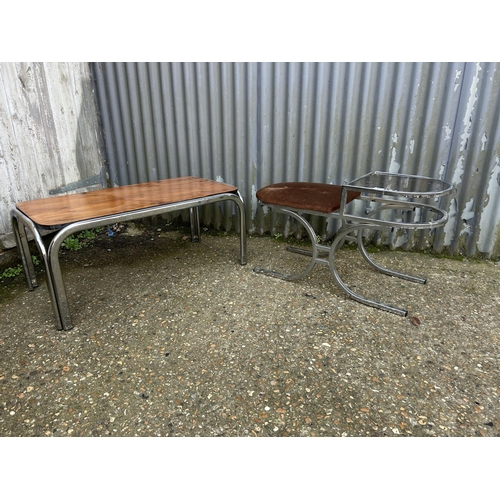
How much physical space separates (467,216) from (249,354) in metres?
2.24

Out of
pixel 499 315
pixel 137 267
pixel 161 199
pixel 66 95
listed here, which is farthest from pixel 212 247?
pixel 499 315

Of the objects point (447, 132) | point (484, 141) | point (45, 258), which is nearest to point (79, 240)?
point (45, 258)

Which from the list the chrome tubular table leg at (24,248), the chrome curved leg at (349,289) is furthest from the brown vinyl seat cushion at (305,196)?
the chrome tubular table leg at (24,248)

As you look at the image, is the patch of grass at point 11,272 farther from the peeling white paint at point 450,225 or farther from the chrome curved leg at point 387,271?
the peeling white paint at point 450,225

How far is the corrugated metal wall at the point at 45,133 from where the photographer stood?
10.1ft

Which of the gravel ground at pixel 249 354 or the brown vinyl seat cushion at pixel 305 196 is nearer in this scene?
the gravel ground at pixel 249 354

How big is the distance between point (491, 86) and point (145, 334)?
300 cm

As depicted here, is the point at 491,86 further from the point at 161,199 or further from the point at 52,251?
the point at 52,251

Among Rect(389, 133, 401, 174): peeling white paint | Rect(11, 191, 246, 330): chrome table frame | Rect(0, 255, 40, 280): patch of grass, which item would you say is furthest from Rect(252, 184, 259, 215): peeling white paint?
Rect(0, 255, 40, 280): patch of grass

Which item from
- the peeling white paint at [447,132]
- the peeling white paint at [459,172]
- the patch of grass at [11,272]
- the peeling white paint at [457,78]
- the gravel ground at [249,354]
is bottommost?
the gravel ground at [249,354]

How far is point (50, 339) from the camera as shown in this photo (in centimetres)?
231

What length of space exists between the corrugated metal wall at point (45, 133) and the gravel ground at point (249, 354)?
835 millimetres

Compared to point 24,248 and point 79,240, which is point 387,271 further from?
point 79,240

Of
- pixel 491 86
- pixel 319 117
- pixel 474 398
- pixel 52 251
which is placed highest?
pixel 491 86
